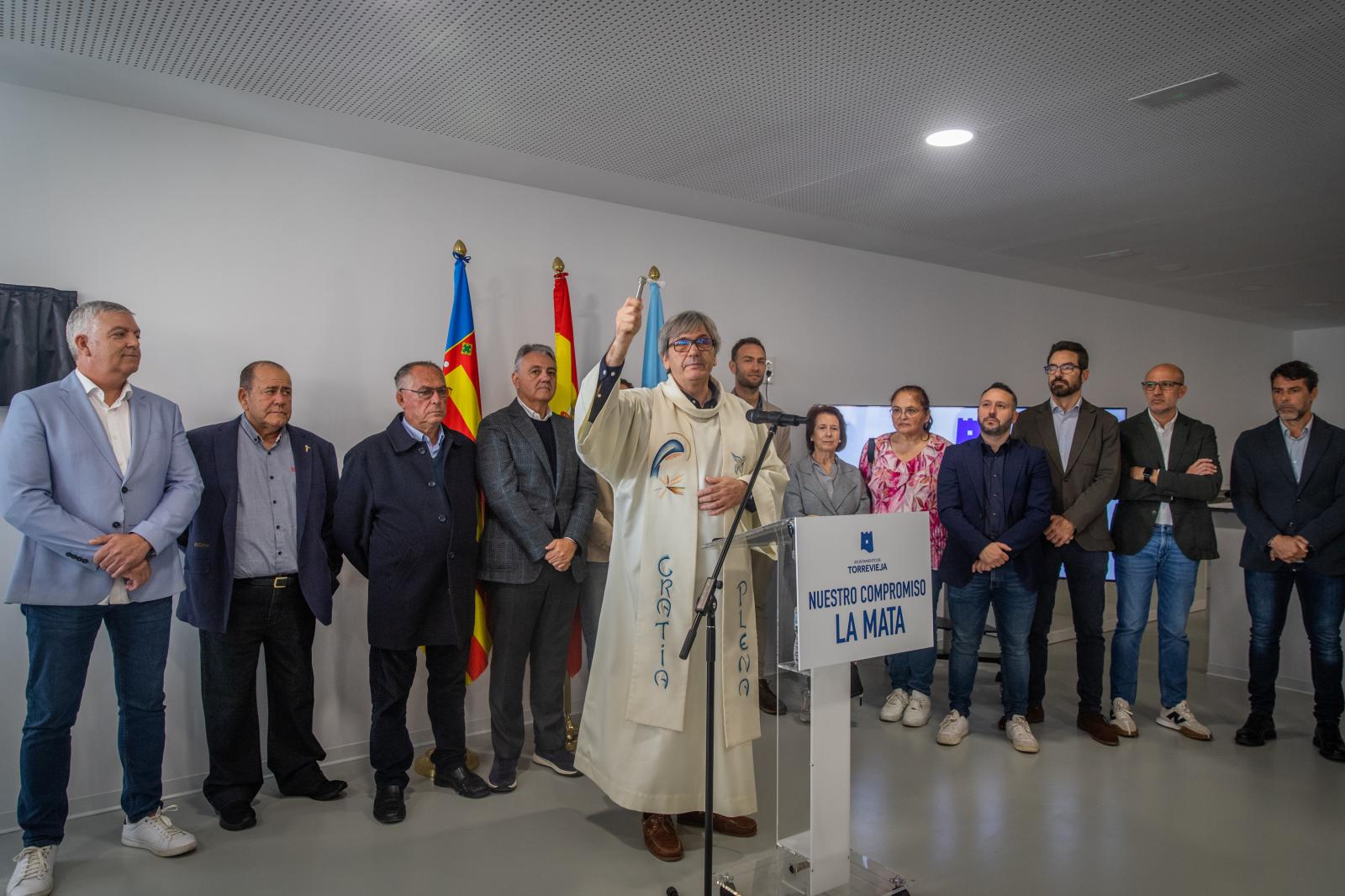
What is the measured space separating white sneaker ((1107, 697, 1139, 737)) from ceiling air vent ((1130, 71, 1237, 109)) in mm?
2871

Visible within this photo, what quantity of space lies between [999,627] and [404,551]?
2926mm

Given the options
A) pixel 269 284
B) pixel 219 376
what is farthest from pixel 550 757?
pixel 269 284

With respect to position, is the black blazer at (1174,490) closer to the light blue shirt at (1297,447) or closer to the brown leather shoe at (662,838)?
the light blue shirt at (1297,447)

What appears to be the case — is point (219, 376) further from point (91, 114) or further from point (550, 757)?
point (550, 757)

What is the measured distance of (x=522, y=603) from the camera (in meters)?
3.65

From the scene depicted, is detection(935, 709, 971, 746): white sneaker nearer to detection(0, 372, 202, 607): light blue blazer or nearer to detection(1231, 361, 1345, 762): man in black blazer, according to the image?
detection(1231, 361, 1345, 762): man in black blazer

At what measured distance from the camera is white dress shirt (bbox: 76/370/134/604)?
2803mm

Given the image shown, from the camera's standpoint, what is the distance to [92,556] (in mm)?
2711

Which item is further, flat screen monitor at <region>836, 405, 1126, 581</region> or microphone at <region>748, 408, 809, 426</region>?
flat screen monitor at <region>836, 405, 1126, 581</region>

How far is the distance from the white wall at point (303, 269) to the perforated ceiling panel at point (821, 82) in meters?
0.52

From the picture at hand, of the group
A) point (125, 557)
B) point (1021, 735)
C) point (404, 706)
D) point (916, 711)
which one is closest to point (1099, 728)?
point (1021, 735)

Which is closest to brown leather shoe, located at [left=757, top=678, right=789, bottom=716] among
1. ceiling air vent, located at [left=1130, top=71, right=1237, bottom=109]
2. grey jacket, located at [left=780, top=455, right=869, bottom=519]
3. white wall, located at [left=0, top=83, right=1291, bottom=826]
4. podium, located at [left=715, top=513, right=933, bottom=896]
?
grey jacket, located at [left=780, top=455, right=869, bottom=519]

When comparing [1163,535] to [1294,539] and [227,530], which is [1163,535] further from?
[227,530]

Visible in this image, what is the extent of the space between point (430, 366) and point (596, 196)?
1716mm
